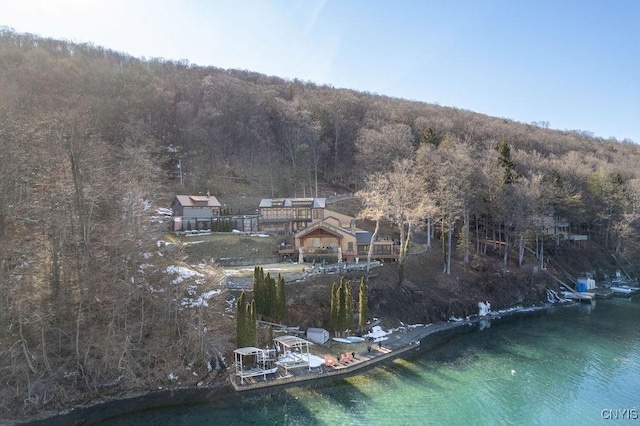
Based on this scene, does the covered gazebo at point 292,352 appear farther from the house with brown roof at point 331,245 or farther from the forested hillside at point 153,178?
the house with brown roof at point 331,245

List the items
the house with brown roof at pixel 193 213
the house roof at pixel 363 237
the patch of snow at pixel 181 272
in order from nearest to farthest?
the patch of snow at pixel 181 272
the house roof at pixel 363 237
the house with brown roof at pixel 193 213

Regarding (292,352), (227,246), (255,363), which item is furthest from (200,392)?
(227,246)

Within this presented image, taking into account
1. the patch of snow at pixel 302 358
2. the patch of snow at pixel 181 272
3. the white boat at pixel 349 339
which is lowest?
the white boat at pixel 349 339

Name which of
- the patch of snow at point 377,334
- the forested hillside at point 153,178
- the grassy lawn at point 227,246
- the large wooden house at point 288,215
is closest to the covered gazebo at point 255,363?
the forested hillside at point 153,178

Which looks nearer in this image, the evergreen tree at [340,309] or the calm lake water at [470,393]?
the calm lake water at [470,393]

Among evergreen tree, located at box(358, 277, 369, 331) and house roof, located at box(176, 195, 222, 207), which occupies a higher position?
house roof, located at box(176, 195, 222, 207)

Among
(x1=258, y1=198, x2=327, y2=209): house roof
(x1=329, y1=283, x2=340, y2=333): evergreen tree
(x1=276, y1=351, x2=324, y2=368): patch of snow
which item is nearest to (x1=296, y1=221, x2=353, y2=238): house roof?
(x1=258, y1=198, x2=327, y2=209): house roof

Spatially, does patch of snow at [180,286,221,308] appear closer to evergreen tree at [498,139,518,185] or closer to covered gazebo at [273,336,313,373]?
covered gazebo at [273,336,313,373]

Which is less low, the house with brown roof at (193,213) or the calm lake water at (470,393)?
the house with brown roof at (193,213)
